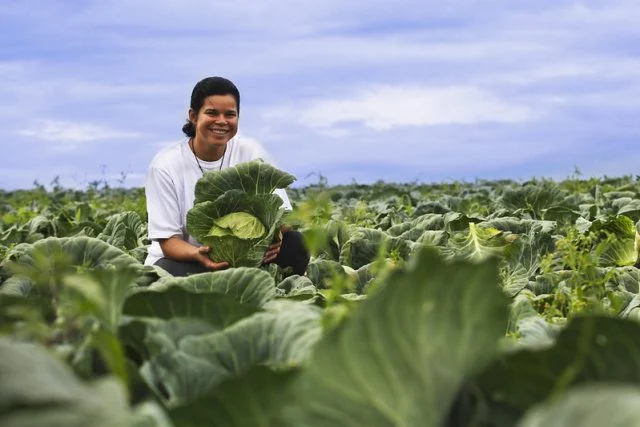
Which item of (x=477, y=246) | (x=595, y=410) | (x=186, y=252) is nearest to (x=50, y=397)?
(x=595, y=410)

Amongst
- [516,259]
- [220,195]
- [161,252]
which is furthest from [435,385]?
[161,252]

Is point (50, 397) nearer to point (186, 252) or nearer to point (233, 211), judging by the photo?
point (233, 211)

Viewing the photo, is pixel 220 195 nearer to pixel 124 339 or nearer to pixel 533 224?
pixel 533 224

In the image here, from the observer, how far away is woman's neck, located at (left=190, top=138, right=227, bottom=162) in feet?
18.1

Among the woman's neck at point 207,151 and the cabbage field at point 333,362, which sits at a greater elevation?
the woman's neck at point 207,151

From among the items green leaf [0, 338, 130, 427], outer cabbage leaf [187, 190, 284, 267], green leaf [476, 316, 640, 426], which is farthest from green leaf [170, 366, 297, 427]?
outer cabbage leaf [187, 190, 284, 267]

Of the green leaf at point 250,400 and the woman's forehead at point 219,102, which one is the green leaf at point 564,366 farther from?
the woman's forehead at point 219,102

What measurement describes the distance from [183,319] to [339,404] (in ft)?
1.68

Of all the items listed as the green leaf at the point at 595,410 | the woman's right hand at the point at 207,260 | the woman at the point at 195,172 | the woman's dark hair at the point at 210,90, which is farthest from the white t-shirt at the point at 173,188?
the green leaf at the point at 595,410

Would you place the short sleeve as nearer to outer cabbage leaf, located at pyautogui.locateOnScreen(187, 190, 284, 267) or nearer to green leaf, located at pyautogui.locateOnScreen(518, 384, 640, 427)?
outer cabbage leaf, located at pyautogui.locateOnScreen(187, 190, 284, 267)

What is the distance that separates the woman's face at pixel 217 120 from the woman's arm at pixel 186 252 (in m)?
0.61

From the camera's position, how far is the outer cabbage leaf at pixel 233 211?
476cm

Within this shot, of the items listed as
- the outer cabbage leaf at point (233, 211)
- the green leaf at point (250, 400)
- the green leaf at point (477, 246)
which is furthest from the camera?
the green leaf at point (477, 246)

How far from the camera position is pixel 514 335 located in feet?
7.48
